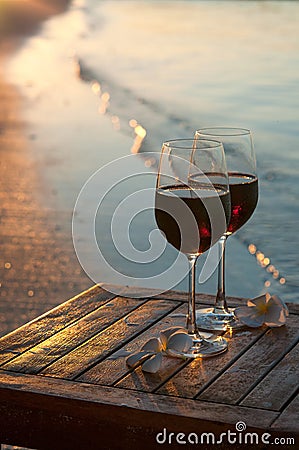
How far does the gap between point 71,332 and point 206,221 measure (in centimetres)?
42

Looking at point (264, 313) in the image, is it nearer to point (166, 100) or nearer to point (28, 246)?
point (28, 246)

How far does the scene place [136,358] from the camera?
1.87 meters

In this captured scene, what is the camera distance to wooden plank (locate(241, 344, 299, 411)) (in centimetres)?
170

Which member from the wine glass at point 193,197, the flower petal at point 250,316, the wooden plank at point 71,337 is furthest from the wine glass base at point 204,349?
the wooden plank at point 71,337

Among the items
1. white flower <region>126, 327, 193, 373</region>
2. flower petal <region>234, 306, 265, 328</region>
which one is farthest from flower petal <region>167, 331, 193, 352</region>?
flower petal <region>234, 306, 265, 328</region>

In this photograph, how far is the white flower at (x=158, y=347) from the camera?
1.85 m

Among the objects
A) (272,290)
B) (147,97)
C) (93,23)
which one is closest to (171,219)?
(272,290)

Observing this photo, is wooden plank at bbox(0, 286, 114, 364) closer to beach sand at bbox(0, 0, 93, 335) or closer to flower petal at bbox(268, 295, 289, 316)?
flower petal at bbox(268, 295, 289, 316)

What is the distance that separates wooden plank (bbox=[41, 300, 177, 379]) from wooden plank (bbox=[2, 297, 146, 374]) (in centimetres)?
2

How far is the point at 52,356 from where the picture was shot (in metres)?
1.95

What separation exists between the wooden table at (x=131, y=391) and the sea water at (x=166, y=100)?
103 cm

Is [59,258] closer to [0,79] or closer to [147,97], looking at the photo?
[147,97]

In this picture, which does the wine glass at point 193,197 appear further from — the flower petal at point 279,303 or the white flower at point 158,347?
the flower petal at point 279,303

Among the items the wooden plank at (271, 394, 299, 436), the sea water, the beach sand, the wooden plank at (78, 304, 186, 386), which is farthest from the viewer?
the sea water
